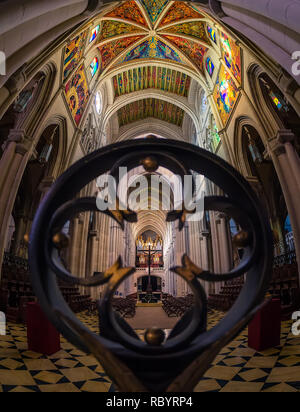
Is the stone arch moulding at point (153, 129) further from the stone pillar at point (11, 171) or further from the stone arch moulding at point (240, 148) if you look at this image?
the stone pillar at point (11, 171)

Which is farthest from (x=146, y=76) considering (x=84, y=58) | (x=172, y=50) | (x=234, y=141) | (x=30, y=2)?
(x=30, y=2)

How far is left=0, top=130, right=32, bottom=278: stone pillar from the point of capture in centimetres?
518

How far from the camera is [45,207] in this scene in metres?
0.75

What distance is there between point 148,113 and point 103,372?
1750 centimetres

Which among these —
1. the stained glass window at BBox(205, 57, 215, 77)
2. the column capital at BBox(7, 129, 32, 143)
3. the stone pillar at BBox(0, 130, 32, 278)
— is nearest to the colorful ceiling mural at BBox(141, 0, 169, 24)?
the stained glass window at BBox(205, 57, 215, 77)

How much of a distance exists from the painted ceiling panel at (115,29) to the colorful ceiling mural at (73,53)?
6.55ft

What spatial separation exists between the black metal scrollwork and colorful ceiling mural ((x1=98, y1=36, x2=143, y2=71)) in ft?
39.7

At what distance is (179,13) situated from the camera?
9.55 meters

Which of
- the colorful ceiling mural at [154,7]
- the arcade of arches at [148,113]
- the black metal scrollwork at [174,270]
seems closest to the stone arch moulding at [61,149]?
the arcade of arches at [148,113]

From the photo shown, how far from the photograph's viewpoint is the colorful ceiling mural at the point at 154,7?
31.0 ft

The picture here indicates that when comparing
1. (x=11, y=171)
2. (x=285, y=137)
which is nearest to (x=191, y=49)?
(x=285, y=137)

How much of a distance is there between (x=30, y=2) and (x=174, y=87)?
1201 cm
